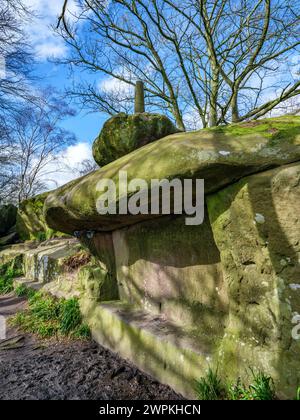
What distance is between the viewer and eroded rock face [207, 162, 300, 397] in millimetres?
1908

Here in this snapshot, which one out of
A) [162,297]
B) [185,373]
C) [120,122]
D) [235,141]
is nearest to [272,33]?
[120,122]

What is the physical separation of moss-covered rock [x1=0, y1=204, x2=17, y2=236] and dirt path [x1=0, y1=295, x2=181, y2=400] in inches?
346

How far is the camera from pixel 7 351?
3797 mm

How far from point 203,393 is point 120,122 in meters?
3.42

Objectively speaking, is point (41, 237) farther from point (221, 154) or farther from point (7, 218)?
point (221, 154)

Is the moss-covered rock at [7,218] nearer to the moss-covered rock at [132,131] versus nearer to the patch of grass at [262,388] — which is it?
the moss-covered rock at [132,131]

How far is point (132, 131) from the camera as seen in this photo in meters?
4.15

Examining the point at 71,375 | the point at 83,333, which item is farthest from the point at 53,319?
the point at 71,375

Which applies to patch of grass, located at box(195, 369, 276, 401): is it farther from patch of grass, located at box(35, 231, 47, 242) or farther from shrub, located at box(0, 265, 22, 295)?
patch of grass, located at box(35, 231, 47, 242)

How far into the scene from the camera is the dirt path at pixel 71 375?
2598 mm

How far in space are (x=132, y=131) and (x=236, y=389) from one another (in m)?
3.25

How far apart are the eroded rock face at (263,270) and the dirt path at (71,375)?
2.86 ft
